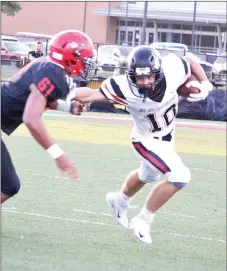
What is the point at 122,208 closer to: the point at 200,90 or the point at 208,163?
the point at 200,90

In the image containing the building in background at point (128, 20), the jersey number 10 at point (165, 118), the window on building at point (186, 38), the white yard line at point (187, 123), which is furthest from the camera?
the window on building at point (186, 38)

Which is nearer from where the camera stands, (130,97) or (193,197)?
(130,97)

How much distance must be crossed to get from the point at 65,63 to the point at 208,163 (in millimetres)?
6772

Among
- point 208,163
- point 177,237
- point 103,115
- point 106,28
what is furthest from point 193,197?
point 106,28

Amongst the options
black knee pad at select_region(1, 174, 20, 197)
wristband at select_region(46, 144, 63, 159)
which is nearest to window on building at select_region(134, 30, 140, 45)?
black knee pad at select_region(1, 174, 20, 197)

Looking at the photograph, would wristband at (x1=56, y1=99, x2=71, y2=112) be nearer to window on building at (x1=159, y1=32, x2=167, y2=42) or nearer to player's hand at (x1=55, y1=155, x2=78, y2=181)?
player's hand at (x1=55, y1=155, x2=78, y2=181)

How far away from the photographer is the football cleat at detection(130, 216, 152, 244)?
634 centimetres

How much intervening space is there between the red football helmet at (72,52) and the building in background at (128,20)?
37.9m

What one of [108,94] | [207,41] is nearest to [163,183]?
[108,94]

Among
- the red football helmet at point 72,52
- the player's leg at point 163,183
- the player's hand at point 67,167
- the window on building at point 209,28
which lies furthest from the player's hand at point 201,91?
the window on building at point 209,28

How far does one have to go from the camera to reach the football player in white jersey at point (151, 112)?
6.00 meters

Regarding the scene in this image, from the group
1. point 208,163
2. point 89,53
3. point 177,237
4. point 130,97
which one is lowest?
point 208,163

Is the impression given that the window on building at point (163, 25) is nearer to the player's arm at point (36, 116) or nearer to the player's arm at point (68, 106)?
the player's arm at point (68, 106)

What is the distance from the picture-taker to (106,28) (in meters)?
47.6
